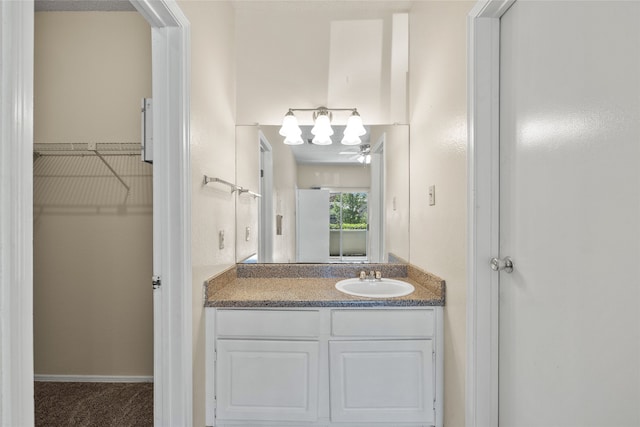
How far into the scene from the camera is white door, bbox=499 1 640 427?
696mm

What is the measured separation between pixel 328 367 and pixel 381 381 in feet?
0.90

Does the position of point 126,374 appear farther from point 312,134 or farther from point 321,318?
point 312,134

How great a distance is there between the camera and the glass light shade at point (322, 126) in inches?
79.4

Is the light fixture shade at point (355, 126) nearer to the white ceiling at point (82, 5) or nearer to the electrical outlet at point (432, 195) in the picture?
the electrical outlet at point (432, 195)

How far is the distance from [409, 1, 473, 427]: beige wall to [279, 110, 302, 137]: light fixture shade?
78cm

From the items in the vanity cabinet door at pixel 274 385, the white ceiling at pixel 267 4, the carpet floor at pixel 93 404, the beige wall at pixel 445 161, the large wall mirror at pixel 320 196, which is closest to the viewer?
the beige wall at pixel 445 161

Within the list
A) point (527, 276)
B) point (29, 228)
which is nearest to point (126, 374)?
point (29, 228)

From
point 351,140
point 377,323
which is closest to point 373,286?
A: point 377,323

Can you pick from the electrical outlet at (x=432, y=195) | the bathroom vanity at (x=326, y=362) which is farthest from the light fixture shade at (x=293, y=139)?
the bathroom vanity at (x=326, y=362)

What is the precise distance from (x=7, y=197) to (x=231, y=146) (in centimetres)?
142

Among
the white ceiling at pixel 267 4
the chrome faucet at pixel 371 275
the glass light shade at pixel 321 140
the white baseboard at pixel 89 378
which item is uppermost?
the white ceiling at pixel 267 4

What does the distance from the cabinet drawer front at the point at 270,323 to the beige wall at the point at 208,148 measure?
139 mm

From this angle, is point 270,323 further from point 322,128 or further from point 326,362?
point 322,128

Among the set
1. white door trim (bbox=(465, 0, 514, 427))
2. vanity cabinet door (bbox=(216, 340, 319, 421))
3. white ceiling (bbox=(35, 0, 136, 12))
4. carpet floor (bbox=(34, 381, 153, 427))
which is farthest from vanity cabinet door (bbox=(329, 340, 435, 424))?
white ceiling (bbox=(35, 0, 136, 12))
